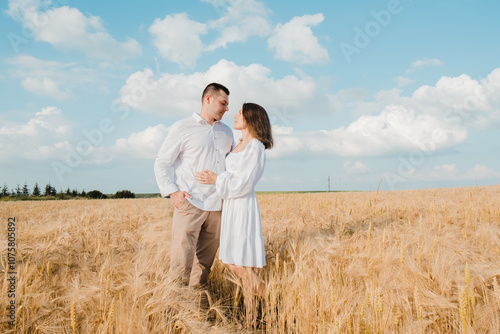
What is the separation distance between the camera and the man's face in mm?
3551

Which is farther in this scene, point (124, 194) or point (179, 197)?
point (124, 194)

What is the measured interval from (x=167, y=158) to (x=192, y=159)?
27cm

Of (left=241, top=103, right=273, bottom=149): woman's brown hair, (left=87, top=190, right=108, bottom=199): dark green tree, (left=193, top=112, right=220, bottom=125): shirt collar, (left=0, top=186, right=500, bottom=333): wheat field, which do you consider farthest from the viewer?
(left=87, top=190, right=108, bottom=199): dark green tree

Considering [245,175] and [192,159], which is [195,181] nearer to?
Result: [192,159]

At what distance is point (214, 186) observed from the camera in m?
3.41

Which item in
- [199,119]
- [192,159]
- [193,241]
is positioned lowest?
[193,241]

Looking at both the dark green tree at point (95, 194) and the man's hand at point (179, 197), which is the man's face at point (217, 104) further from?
the dark green tree at point (95, 194)

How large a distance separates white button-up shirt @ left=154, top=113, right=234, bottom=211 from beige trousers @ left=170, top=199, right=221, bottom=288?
12cm

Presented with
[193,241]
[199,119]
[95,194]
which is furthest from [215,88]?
[95,194]

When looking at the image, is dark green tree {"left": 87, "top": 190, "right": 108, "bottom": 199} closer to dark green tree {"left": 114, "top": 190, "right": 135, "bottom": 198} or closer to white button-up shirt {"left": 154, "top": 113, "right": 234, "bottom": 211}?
A: dark green tree {"left": 114, "top": 190, "right": 135, "bottom": 198}

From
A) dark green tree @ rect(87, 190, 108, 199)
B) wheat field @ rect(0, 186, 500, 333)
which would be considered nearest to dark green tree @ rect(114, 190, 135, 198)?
dark green tree @ rect(87, 190, 108, 199)

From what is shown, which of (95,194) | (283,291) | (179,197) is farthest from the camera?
(95,194)

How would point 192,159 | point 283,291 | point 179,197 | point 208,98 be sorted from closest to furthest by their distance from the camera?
point 283,291 < point 179,197 < point 192,159 < point 208,98

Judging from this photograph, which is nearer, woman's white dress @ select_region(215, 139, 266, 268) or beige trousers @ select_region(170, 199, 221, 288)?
woman's white dress @ select_region(215, 139, 266, 268)
